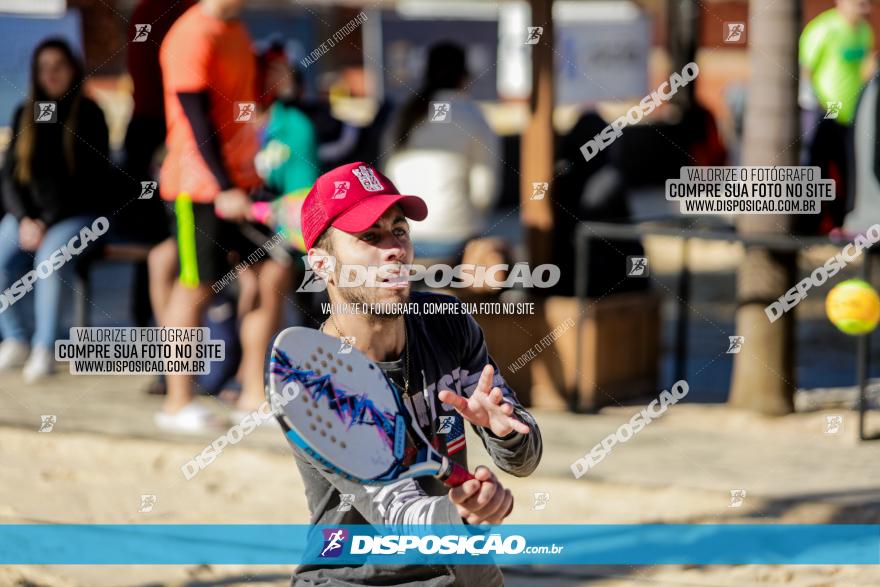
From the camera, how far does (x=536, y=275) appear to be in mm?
6996

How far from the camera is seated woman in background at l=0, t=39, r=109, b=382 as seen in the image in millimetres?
7238

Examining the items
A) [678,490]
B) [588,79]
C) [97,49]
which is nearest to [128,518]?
[678,490]

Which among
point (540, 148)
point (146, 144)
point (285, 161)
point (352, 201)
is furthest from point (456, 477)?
point (146, 144)

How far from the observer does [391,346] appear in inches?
118

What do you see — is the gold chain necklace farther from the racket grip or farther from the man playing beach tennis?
the racket grip

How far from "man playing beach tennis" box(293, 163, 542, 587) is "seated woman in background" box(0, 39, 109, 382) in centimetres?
460

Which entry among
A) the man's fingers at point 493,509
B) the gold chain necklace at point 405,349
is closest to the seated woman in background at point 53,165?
the gold chain necklace at point 405,349

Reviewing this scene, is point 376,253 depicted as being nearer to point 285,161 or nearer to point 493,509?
point 493,509

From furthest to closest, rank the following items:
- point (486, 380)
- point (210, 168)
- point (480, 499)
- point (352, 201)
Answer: point (210, 168), point (352, 201), point (486, 380), point (480, 499)

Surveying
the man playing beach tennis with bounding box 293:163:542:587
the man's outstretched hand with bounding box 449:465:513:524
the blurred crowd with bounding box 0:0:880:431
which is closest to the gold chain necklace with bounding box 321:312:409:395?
the man playing beach tennis with bounding box 293:163:542:587

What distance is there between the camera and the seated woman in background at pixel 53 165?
285 inches

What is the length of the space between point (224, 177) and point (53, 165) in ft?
5.01

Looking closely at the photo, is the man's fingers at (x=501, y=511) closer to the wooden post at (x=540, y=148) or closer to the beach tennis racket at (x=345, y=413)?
the beach tennis racket at (x=345, y=413)

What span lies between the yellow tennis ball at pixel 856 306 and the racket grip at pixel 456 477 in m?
3.87
